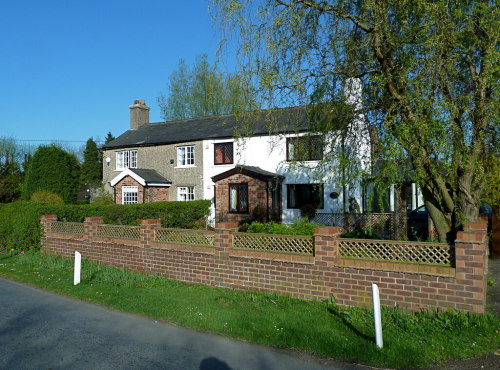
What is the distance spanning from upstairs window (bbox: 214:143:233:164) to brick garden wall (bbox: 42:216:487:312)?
45.3 feet

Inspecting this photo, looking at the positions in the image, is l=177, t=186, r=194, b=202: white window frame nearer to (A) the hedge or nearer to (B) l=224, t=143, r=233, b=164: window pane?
(B) l=224, t=143, r=233, b=164: window pane

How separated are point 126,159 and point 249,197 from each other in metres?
11.6

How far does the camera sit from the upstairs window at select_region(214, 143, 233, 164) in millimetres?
26327

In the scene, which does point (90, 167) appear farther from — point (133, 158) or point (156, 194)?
point (156, 194)

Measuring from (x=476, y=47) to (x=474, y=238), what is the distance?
411cm

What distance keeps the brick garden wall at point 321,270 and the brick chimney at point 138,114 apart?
2182 centimetres

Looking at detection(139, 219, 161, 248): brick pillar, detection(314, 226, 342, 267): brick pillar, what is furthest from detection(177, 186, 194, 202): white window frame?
detection(314, 226, 342, 267): brick pillar

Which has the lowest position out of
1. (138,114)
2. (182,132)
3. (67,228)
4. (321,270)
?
(321,270)

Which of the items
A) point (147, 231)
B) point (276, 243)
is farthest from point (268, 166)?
point (276, 243)

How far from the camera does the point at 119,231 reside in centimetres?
1329

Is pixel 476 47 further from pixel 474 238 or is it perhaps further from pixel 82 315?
pixel 82 315

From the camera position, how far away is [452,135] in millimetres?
8555

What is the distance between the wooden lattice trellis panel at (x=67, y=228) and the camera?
14684 mm

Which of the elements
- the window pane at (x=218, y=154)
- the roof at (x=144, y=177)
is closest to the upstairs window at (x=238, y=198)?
the window pane at (x=218, y=154)
